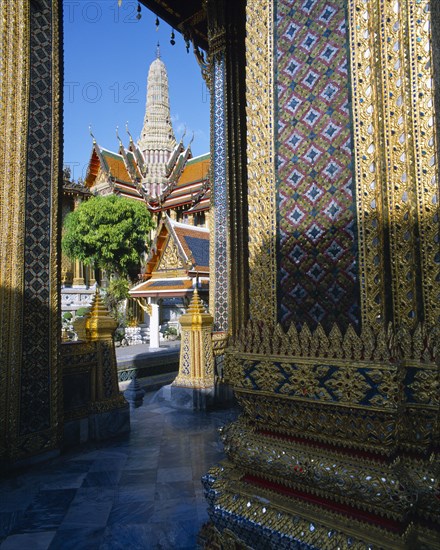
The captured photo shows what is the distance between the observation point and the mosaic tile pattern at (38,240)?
4141 millimetres

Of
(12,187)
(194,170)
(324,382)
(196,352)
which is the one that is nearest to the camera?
(324,382)

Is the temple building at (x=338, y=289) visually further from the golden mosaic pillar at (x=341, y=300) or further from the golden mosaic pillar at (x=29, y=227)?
the golden mosaic pillar at (x=29, y=227)

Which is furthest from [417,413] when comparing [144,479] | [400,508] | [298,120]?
[144,479]

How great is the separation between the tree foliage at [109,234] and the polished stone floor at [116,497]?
18.1 meters

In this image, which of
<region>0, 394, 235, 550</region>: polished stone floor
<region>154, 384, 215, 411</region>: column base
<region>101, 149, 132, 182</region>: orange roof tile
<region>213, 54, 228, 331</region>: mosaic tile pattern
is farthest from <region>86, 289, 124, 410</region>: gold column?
<region>101, 149, 132, 182</region>: orange roof tile

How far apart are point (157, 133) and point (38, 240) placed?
2888cm

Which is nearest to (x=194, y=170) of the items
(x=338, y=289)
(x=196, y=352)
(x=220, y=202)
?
(x=220, y=202)

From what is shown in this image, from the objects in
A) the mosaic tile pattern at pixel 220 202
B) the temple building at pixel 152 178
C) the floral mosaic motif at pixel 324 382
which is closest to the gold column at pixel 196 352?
the mosaic tile pattern at pixel 220 202

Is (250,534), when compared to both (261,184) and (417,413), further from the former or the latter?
(261,184)

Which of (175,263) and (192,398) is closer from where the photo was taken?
(192,398)

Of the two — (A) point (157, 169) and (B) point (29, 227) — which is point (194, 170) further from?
(B) point (29, 227)

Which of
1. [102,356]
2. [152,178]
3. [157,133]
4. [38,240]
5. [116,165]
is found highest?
[157,133]

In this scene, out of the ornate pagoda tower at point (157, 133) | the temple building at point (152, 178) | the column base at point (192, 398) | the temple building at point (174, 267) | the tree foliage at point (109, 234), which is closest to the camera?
the column base at point (192, 398)

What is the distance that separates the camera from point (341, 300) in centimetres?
200
